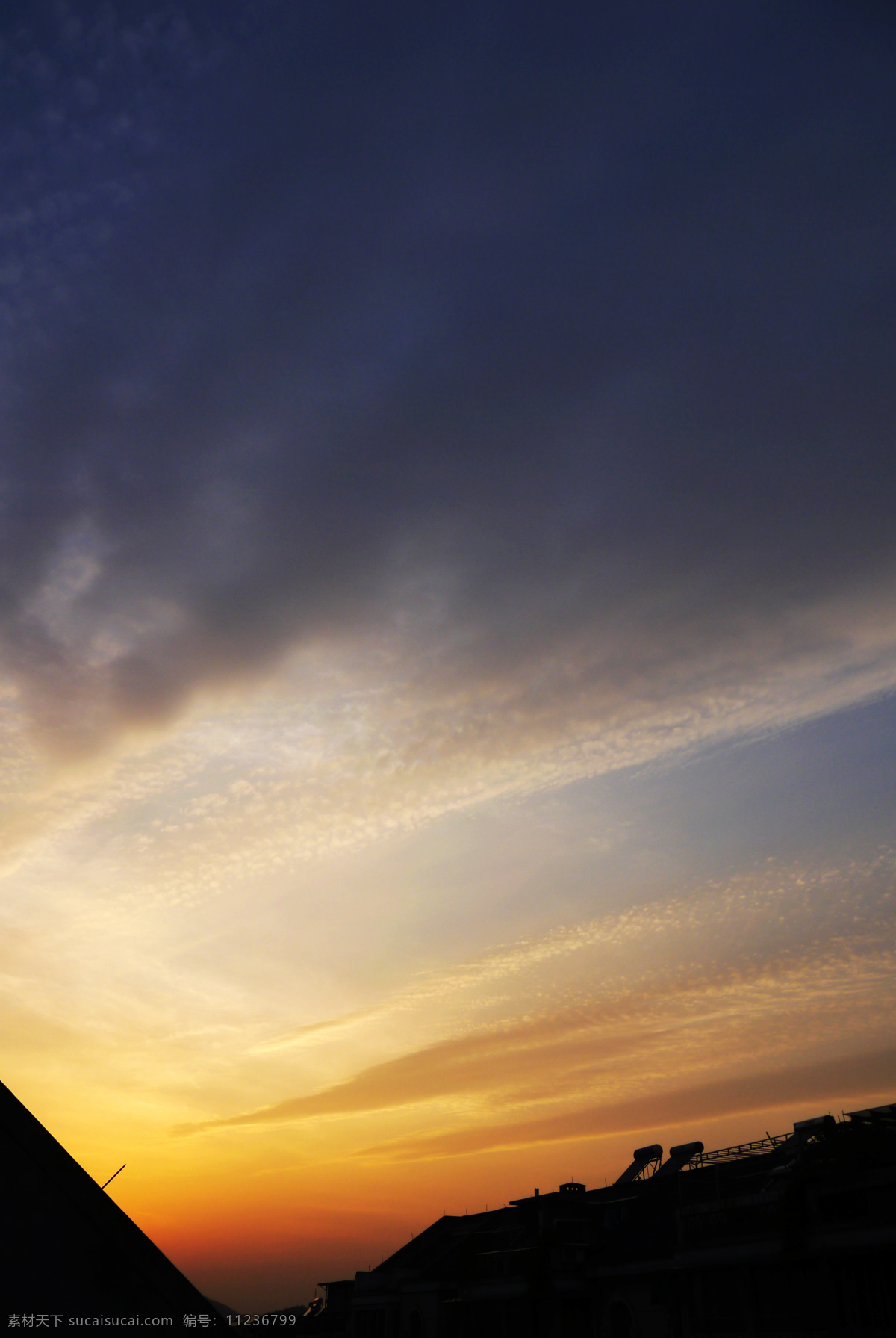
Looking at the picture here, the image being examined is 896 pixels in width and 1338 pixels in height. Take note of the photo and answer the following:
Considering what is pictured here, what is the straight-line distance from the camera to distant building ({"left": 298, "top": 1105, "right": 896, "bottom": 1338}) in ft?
92.7

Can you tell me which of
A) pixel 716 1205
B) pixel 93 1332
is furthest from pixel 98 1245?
pixel 716 1205

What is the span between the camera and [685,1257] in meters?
33.3

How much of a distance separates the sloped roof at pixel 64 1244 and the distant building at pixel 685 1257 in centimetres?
2779

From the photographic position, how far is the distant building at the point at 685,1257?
92.7 feet

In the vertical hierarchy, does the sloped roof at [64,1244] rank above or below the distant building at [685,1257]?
above

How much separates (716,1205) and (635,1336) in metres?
9.07

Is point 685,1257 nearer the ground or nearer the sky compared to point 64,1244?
nearer the ground

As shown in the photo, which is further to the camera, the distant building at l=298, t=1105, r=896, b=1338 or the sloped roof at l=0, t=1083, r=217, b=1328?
the distant building at l=298, t=1105, r=896, b=1338

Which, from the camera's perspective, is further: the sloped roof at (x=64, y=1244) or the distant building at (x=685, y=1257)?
the distant building at (x=685, y=1257)

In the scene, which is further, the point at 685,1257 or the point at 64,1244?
the point at 685,1257

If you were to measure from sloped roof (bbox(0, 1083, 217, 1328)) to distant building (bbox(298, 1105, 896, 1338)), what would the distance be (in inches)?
1094

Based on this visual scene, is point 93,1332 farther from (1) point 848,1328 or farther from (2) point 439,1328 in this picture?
(2) point 439,1328

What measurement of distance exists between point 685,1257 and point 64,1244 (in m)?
33.3

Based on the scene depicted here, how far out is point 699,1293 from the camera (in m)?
33.0
